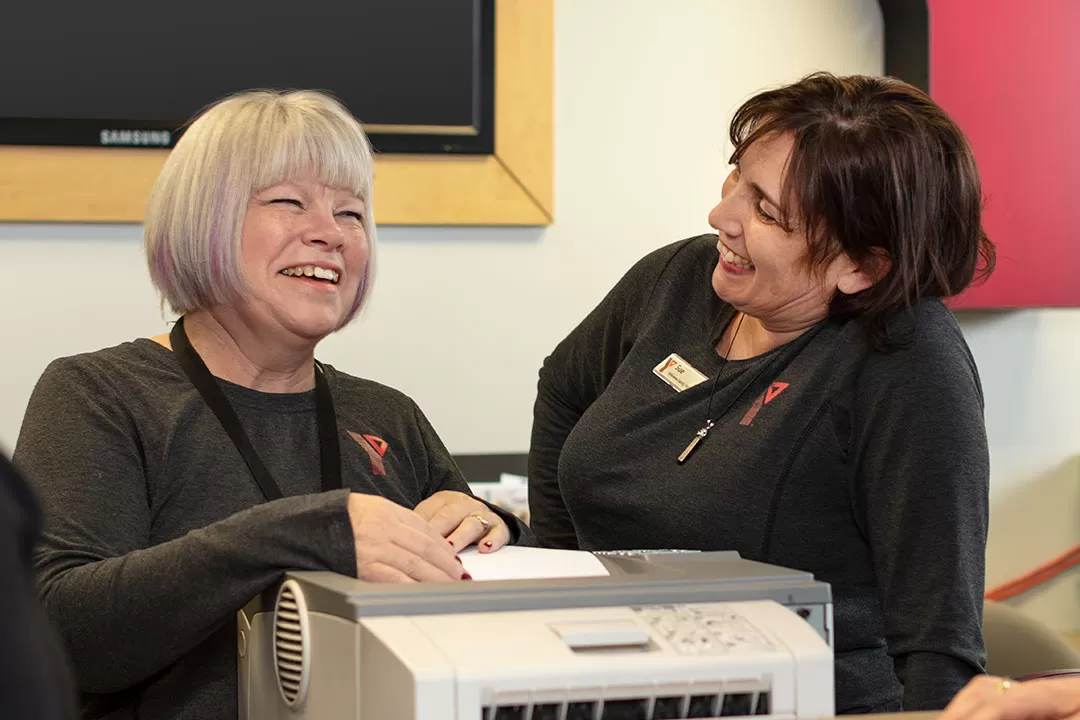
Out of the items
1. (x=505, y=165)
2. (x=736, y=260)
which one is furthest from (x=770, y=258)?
(x=505, y=165)

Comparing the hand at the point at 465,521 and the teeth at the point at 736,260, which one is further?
the teeth at the point at 736,260

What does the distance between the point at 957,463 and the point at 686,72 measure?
1.45 metres

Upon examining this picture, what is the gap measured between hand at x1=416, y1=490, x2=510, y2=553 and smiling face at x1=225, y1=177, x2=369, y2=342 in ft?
0.87

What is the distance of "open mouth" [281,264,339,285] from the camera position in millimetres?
1593

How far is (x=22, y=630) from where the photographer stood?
432 mm

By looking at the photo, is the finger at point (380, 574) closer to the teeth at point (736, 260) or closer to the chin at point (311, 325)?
the chin at point (311, 325)

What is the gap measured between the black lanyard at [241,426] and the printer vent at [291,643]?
1.13ft

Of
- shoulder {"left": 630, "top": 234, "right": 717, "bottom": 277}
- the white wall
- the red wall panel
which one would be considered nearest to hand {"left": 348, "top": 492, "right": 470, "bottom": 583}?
shoulder {"left": 630, "top": 234, "right": 717, "bottom": 277}

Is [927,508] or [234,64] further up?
[234,64]

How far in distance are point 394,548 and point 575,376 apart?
2.71ft

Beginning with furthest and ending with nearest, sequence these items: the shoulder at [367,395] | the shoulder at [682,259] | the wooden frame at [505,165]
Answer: the wooden frame at [505,165]
the shoulder at [682,259]
the shoulder at [367,395]

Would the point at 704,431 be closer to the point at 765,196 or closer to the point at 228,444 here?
the point at 765,196

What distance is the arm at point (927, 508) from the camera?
137 centimetres

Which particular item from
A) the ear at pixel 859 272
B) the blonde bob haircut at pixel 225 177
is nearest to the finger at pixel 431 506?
the blonde bob haircut at pixel 225 177
